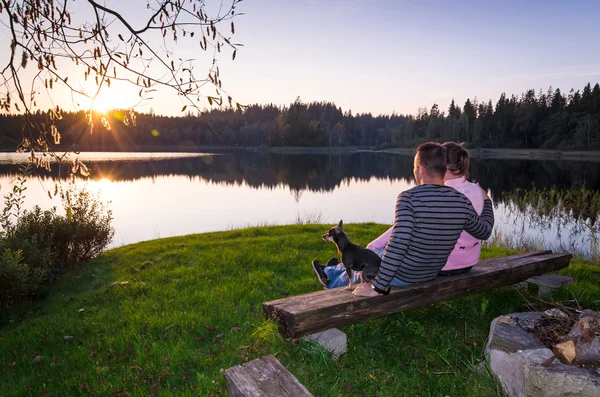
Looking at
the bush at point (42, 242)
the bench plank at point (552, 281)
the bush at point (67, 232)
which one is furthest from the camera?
the bush at point (67, 232)

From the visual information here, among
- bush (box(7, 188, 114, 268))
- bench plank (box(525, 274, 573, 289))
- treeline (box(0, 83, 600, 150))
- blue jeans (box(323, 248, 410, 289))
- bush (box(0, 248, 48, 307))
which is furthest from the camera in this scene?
treeline (box(0, 83, 600, 150))

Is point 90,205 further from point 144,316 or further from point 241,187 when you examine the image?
point 241,187

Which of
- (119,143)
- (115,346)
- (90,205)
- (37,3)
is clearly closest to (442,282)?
(115,346)

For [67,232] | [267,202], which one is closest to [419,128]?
[267,202]

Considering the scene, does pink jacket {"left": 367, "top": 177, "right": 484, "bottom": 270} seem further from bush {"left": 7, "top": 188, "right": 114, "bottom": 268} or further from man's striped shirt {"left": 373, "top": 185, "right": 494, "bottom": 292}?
bush {"left": 7, "top": 188, "right": 114, "bottom": 268}

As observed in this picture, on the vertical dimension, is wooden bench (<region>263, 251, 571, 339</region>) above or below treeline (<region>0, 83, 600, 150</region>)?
below

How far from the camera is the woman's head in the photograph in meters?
5.16

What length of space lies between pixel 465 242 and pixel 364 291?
6.04ft

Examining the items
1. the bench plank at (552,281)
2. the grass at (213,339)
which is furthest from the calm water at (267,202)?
the bench plank at (552,281)

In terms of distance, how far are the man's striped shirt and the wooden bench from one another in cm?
27

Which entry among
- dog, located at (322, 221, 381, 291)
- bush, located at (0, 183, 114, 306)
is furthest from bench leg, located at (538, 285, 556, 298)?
bush, located at (0, 183, 114, 306)

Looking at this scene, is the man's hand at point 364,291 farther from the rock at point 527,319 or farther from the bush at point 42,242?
the bush at point 42,242

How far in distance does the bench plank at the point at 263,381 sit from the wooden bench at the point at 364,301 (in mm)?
582

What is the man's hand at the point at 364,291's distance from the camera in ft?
14.1
